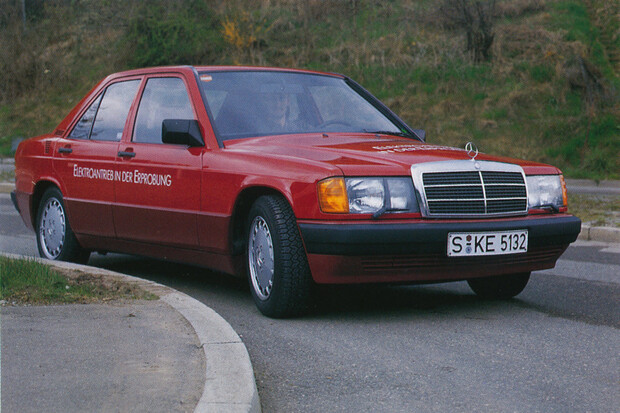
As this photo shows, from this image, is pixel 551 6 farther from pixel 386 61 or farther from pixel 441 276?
pixel 441 276

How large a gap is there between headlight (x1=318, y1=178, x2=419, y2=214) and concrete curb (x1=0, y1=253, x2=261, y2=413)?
92 centimetres

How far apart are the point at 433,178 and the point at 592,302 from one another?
1763 mm

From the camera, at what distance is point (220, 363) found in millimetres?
4016

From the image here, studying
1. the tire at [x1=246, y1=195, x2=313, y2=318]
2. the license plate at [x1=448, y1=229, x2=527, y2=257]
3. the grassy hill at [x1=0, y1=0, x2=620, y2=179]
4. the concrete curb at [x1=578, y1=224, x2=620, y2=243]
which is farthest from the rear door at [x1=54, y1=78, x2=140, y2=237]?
the grassy hill at [x1=0, y1=0, x2=620, y2=179]

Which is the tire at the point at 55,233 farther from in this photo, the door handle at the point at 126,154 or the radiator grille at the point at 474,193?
the radiator grille at the point at 474,193

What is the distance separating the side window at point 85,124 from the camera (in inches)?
300

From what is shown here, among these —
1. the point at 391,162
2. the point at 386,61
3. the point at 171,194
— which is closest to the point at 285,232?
the point at 391,162

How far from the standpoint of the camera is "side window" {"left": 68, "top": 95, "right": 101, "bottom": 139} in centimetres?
761

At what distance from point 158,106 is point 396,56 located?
16.8m

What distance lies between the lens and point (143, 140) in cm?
685

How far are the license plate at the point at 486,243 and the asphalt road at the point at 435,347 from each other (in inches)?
17.6

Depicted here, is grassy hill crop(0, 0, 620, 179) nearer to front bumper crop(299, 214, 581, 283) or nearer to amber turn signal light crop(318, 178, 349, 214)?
front bumper crop(299, 214, 581, 283)

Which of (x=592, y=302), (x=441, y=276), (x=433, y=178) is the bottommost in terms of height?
(x=592, y=302)

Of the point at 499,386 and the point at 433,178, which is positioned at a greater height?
the point at 433,178
